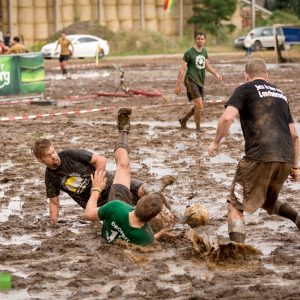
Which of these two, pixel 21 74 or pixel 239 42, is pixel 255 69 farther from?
pixel 239 42

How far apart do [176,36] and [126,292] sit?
6569cm

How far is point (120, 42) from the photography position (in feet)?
211

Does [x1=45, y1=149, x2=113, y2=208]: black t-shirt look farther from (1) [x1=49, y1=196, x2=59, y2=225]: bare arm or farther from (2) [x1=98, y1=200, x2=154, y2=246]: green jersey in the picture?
(2) [x1=98, y1=200, x2=154, y2=246]: green jersey

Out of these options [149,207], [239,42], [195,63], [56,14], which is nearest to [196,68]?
[195,63]

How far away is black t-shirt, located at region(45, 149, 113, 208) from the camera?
11570 millimetres

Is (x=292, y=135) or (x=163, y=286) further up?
(x=292, y=135)

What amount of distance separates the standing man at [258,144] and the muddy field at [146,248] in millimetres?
472

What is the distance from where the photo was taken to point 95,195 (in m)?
10.7

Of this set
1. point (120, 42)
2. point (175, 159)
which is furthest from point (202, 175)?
point (120, 42)

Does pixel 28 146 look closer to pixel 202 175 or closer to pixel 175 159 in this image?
pixel 175 159

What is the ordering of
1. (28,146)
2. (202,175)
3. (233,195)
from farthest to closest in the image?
(28,146) < (202,175) < (233,195)

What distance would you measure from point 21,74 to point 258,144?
59.3 ft

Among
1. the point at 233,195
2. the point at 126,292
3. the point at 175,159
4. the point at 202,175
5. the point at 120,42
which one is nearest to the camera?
the point at 126,292

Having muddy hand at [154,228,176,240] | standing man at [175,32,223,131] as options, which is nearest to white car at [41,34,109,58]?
standing man at [175,32,223,131]
